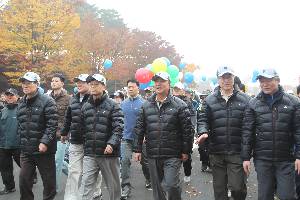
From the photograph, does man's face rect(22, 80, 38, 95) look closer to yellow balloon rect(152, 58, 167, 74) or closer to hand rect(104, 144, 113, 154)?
hand rect(104, 144, 113, 154)

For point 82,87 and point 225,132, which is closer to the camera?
point 225,132

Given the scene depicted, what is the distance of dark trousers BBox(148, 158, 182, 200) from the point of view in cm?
564

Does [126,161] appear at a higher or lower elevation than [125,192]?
higher

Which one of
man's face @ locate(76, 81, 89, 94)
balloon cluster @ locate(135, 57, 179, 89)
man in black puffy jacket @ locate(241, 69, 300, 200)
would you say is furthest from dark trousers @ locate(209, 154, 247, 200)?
balloon cluster @ locate(135, 57, 179, 89)

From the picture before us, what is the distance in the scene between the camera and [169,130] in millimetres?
5734

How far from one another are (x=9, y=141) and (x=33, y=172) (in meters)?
2.04

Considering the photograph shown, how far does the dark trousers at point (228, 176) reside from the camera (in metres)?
5.52

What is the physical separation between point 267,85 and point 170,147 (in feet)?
5.22

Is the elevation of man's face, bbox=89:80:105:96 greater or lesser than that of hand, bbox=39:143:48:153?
greater

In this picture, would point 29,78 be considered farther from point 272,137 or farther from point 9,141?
point 272,137

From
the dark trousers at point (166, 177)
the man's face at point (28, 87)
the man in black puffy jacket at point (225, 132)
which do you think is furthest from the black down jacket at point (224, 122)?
the man's face at point (28, 87)

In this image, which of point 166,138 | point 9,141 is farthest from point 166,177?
point 9,141

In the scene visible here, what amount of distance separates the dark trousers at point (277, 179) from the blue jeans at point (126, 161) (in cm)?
297

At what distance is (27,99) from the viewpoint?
6.46 metres
